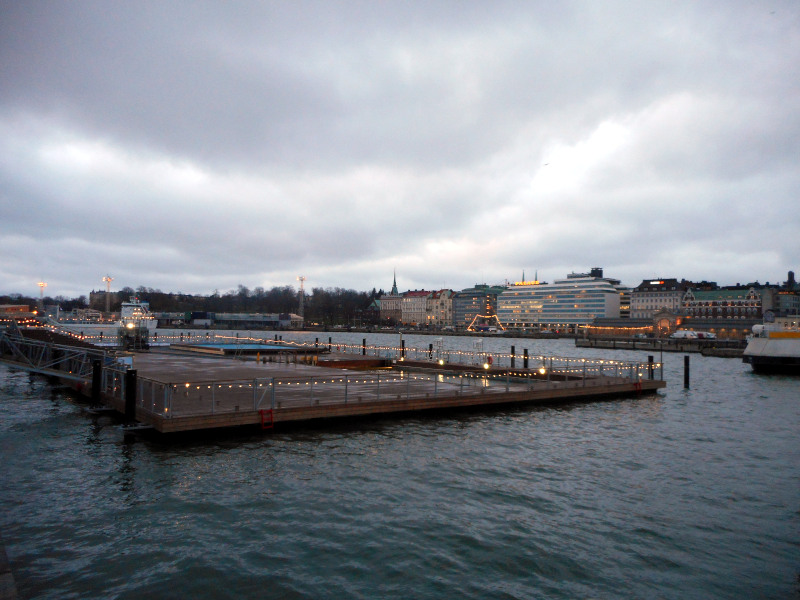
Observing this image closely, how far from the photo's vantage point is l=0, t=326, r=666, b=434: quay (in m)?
21.7

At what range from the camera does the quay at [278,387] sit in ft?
71.2

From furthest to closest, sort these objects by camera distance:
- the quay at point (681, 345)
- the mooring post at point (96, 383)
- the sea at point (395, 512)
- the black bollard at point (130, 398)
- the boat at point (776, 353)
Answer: the quay at point (681, 345), the boat at point (776, 353), the mooring post at point (96, 383), the black bollard at point (130, 398), the sea at point (395, 512)

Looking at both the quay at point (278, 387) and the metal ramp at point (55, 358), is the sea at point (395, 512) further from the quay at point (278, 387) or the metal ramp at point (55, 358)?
the metal ramp at point (55, 358)

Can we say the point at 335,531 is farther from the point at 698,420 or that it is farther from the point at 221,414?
the point at 698,420

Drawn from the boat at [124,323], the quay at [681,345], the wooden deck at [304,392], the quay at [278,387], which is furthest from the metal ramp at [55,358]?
the quay at [681,345]

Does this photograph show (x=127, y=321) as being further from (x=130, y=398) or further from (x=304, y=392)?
(x=130, y=398)

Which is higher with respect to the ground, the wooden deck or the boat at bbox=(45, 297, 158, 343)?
the boat at bbox=(45, 297, 158, 343)

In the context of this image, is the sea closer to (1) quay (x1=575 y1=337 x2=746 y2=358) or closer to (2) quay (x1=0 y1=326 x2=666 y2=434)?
(2) quay (x1=0 y1=326 x2=666 y2=434)

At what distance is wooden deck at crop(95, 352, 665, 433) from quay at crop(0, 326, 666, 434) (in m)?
0.05

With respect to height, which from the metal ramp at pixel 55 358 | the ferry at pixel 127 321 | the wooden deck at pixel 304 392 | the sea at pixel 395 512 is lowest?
the sea at pixel 395 512

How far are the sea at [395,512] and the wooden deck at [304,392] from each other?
0.91 meters

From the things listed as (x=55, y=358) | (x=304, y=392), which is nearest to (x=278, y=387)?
(x=304, y=392)

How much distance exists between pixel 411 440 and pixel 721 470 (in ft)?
38.7

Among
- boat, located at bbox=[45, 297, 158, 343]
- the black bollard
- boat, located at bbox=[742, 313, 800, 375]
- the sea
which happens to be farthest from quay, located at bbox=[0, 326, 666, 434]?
boat, located at bbox=[742, 313, 800, 375]
